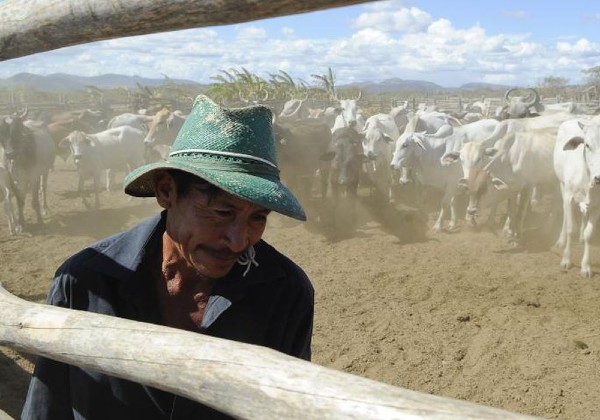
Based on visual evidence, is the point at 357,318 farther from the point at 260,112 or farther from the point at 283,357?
the point at 283,357

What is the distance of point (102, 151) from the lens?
40.9ft

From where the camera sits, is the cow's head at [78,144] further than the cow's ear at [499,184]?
Yes

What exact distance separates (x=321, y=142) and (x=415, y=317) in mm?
7105

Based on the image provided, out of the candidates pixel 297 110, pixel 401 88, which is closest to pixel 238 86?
pixel 297 110

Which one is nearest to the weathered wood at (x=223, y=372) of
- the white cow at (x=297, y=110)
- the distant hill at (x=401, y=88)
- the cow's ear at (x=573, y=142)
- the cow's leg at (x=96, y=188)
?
the cow's ear at (x=573, y=142)

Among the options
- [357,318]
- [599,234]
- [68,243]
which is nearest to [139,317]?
[357,318]

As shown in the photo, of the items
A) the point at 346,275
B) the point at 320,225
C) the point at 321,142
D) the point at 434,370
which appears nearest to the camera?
the point at 434,370

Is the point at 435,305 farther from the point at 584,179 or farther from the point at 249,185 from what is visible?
the point at 249,185

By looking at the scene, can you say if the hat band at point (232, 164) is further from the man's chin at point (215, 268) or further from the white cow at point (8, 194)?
the white cow at point (8, 194)

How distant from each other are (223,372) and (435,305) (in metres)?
5.85

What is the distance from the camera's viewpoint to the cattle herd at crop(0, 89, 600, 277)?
8227mm

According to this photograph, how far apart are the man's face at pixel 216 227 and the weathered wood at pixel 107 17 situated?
52 cm

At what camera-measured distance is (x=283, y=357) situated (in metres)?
1.12

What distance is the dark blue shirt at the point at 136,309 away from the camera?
180 centimetres
